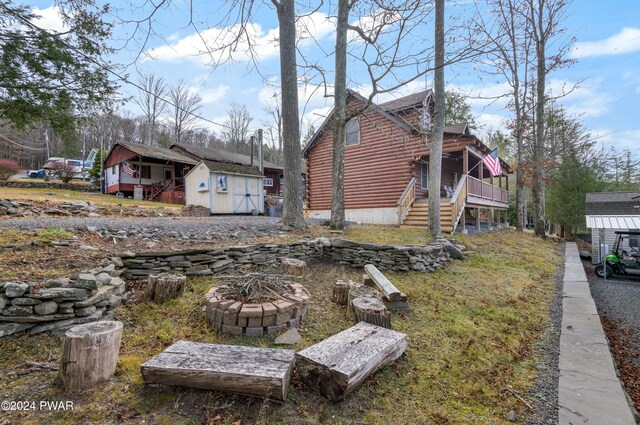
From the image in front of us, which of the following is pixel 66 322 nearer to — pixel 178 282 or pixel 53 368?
pixel 53 368

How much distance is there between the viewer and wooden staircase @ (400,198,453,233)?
35.1ft

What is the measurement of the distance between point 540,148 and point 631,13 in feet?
23.1

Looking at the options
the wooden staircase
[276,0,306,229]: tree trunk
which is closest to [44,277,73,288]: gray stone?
[276,0,306,229]: tree trunk

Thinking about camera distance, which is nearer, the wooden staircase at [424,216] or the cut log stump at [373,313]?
the cut log stump at [373,313]

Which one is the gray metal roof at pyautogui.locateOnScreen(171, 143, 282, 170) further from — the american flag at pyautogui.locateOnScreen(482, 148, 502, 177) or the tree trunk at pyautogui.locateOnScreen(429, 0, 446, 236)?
the tree trunk at pyautogui.locateOnScreen(429, 0, 446, 236)

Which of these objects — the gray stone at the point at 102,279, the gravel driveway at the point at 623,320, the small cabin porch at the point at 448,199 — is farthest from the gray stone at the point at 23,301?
the small cabin porch at the point at 448,199

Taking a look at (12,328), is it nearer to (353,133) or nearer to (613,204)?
(353,133)

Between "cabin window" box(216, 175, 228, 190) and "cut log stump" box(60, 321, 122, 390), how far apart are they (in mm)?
12966

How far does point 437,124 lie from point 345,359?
320 inches

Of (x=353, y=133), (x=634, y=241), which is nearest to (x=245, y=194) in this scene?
(x=353, y=133)

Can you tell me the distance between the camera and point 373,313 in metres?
3.12

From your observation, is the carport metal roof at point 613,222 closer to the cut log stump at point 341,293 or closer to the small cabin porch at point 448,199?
the small cabin porch at point 448,199

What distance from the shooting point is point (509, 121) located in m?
16.1

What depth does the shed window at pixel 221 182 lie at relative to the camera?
14.5m
